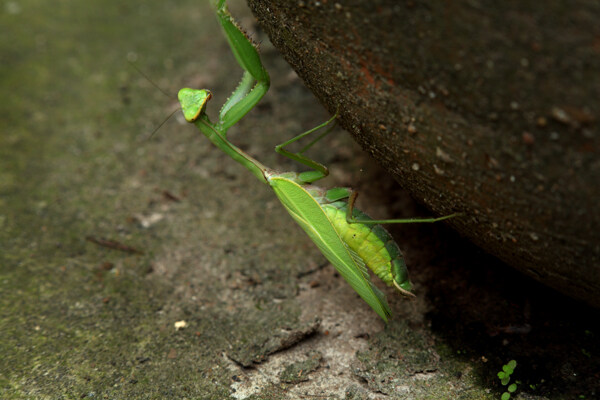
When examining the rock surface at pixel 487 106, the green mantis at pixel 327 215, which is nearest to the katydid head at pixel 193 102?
the green mantis at pixel 327 215

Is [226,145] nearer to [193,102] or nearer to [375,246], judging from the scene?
[193,102]

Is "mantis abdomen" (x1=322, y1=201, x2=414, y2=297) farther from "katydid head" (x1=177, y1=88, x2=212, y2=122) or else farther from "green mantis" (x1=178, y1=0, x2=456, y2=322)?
"katydid head" (x1=177, y1=88, x2=212, y2=122)

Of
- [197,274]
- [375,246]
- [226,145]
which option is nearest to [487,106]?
[375,246]

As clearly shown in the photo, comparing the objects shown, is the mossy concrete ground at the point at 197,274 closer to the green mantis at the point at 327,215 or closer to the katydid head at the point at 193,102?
the green mantis at the point at 327,215

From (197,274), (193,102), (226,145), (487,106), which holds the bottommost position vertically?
(197,274)

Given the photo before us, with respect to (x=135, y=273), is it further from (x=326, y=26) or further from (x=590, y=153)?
(x=590, y=153)

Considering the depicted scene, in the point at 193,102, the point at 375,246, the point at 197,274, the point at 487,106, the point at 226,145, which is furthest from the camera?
the point at 197,274

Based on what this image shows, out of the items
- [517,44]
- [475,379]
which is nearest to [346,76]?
[517,44]
